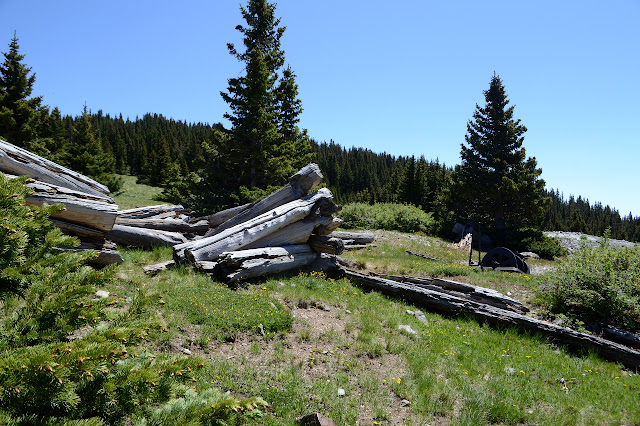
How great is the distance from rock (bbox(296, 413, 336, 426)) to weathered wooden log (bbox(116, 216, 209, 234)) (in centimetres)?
947

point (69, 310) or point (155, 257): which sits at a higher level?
point (69, 310)

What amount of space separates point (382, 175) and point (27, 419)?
102 meters

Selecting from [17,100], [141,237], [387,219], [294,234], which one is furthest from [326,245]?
[17,100]

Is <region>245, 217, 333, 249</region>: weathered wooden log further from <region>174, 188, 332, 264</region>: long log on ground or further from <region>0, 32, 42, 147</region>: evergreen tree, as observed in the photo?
<region>0, 32, 42, 147</region>: evergreen tree

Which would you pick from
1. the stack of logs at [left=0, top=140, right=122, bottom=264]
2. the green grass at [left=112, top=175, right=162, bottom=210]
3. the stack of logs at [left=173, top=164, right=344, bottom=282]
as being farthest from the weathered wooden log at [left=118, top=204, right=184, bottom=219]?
the green grass at [left=112, top=175, right=162, bottom=210]

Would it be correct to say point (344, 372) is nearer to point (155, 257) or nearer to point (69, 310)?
point (69, 310)

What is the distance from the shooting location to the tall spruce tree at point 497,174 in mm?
28719

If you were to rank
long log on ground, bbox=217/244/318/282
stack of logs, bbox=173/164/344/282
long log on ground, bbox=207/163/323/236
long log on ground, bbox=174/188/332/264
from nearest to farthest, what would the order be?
long log on ground, bbox=217/244/318/282, stack of logs, bbox=173/164/344/282, long log on ground, bbox=174/188/332/264, long log on ground, bbox=207/163/323/236

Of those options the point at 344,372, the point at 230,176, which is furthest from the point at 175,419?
the point at 230,176

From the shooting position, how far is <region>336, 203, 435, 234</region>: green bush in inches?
1168

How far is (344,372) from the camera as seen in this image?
5.93 metres

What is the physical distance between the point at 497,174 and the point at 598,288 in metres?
22.0

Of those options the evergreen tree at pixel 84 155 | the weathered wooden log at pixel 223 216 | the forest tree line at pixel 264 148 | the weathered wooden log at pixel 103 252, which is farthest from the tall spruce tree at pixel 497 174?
the evergreen tree at pixel 84 155

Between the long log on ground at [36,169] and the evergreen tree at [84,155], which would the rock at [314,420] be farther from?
the evergreen tree at [84,155]
